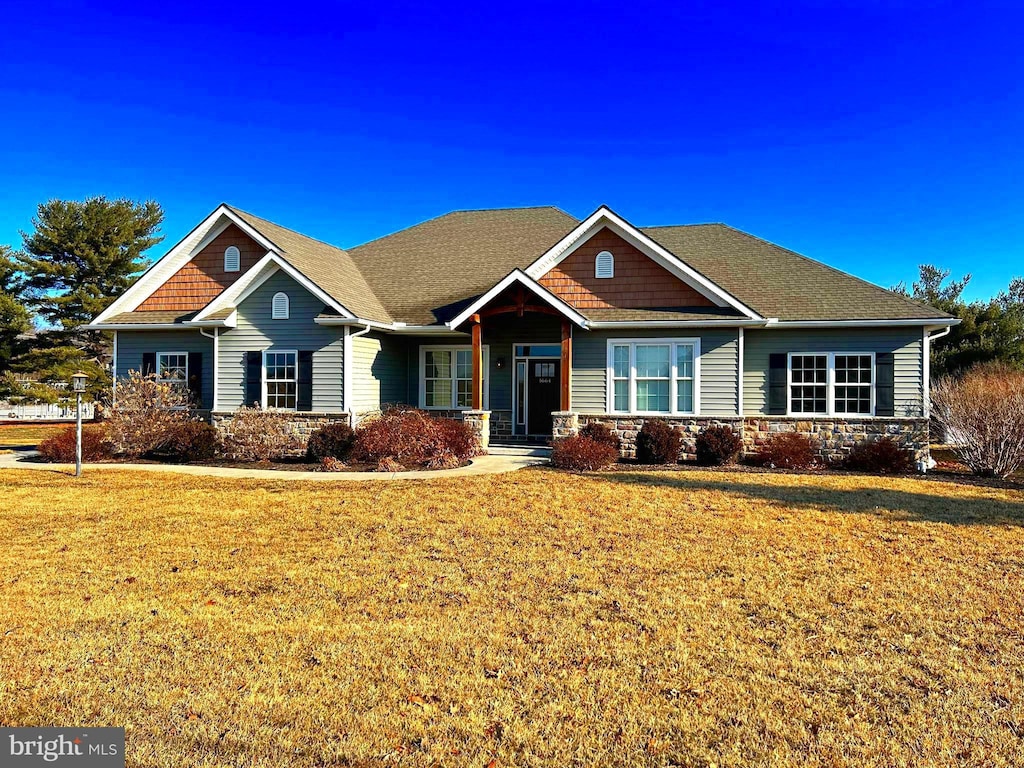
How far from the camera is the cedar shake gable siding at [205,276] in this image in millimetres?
19062

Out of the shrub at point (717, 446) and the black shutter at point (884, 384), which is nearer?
the shrub at point (717, 446)

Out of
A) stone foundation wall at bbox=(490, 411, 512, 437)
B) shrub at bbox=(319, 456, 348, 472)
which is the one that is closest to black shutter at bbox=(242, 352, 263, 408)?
shrub at bbox=(319, 456, 348, 472)

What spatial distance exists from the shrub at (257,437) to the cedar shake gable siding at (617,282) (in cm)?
759

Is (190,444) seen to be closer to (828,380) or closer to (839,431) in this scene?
(839,431)

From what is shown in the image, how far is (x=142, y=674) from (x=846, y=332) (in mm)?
16640

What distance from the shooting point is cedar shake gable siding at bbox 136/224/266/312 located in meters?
19.1

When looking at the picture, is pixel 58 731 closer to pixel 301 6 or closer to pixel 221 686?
pixel 221 686

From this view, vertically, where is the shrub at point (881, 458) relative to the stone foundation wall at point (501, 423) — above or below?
below

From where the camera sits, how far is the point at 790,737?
3799mm

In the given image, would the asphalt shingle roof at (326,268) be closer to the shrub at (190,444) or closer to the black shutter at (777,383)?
the shrub at (190,444)

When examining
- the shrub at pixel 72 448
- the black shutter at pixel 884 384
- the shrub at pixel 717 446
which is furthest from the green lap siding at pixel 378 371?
the black shutter at pixel 884 384

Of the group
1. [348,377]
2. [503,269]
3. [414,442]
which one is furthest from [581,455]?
[503,269]

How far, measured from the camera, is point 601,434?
632 inches

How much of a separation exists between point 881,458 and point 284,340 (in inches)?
566
